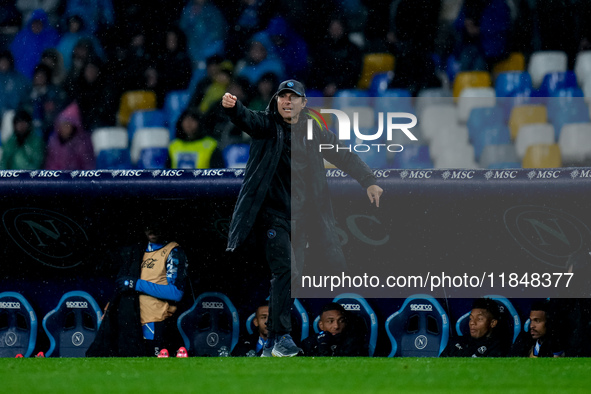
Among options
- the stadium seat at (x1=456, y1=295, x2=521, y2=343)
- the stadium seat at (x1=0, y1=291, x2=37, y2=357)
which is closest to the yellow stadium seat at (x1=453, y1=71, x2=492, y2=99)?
the stadium seat at (x1=456, y1=295, x2=521, y2=343)

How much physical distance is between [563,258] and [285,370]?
9.10 feet

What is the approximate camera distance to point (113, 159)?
27.1ft

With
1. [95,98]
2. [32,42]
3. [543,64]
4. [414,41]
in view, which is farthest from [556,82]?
[32,42]

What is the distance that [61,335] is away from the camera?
24.3 ft

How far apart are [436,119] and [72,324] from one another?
3.15m

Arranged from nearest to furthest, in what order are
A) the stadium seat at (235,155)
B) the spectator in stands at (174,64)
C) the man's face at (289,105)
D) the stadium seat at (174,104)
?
the man's face at (289,105)
the stadium seat at (235,155)
the stadium seat at (174,104)
the spectator in stands at (174,64)

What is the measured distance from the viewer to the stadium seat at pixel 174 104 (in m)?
8.43

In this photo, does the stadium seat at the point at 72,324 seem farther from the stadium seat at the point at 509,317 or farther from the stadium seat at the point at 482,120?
the stadium seat at the point at 482,120

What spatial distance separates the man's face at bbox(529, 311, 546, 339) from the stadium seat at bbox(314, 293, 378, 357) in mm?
1117

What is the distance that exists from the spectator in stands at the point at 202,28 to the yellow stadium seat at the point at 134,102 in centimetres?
61

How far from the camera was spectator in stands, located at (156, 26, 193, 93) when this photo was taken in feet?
28.8

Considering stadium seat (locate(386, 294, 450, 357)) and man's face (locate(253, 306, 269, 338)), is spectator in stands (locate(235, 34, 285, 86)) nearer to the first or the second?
man's face (locate(253, 306, 269, 338))

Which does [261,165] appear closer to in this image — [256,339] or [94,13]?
[256,339]

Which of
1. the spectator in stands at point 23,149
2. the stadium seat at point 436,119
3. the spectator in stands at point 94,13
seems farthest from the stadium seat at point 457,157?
the spectator in stands at point 94,13
